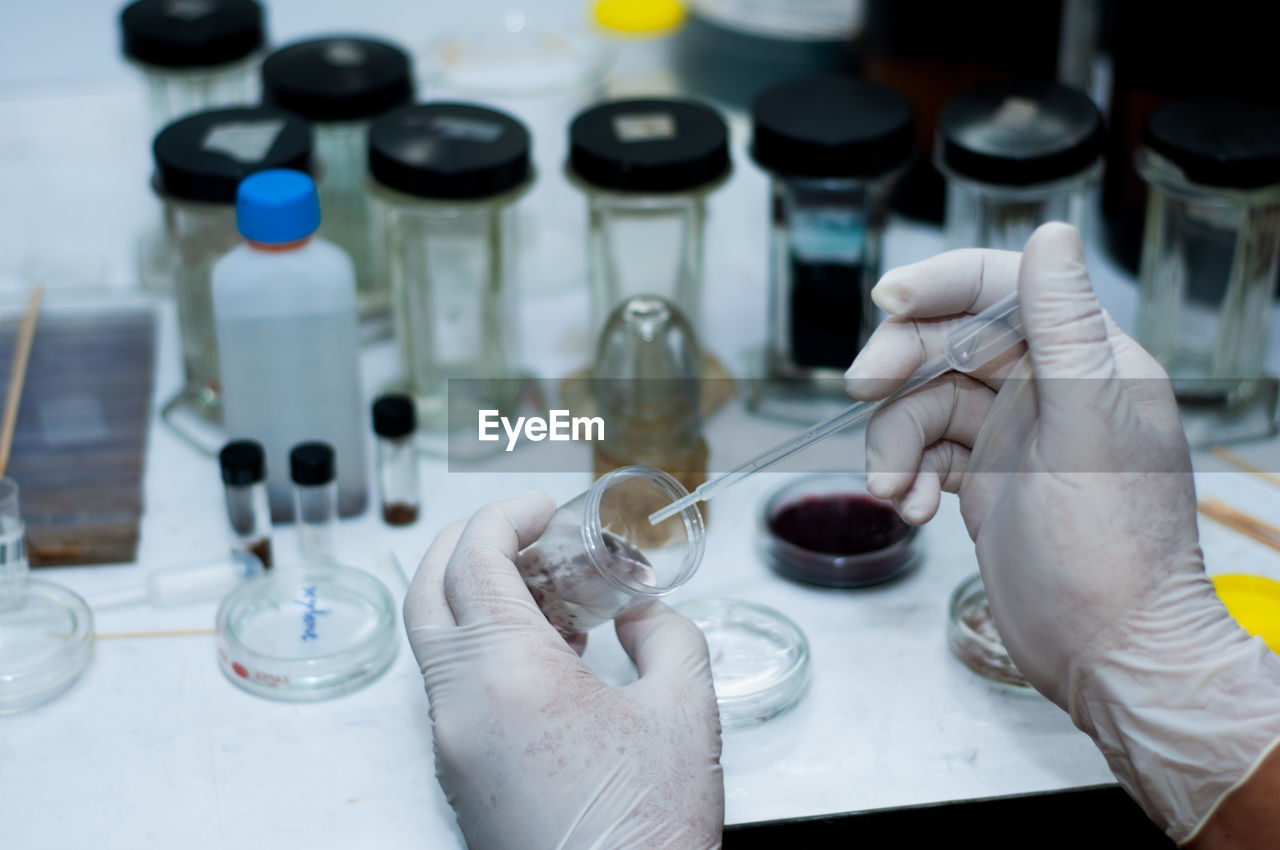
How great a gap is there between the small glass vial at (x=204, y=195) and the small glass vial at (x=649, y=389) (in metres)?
0.37

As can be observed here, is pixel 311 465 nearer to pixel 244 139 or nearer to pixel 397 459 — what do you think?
pixel 397 459

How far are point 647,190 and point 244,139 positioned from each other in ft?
1.34

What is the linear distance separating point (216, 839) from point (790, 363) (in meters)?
0.78

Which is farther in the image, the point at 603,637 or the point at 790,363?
the point at 790,363

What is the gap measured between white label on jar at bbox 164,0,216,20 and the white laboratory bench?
48 centimetres

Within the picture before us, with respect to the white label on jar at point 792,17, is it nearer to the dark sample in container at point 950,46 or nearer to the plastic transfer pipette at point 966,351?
the dark sample in container at point 950,46

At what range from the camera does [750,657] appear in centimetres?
114

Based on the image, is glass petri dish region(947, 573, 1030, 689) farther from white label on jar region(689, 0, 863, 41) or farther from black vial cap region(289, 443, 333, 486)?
white label on jar region(689, 0, 863, 41)

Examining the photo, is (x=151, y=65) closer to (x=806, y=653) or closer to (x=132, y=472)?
(x=132, y=472)

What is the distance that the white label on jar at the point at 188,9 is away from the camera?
5.34ft

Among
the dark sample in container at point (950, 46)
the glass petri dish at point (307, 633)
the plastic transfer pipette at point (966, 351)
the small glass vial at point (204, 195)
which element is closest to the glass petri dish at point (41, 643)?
the glass petri dish at point (307, 633)

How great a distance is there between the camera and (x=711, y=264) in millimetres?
1728

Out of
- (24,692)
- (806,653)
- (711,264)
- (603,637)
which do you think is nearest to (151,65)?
(711,264)

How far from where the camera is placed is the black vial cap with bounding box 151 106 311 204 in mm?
1275
